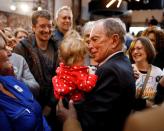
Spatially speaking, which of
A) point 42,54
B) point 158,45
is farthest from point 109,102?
point 158,45

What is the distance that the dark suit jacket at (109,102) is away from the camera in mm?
1963

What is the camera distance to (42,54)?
354 cm

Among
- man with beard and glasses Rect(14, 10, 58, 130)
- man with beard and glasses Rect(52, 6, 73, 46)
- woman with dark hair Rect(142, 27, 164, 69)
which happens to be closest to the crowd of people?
man with beard and glasses Rect(14, 10, 58, 130)

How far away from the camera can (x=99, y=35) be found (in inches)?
87.4

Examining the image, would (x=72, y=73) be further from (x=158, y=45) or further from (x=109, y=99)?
(x=158, y=45)

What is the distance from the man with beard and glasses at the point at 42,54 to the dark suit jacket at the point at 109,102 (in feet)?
4.50

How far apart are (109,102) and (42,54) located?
1705 mm

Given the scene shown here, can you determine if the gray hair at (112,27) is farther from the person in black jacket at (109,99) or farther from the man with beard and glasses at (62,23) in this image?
the man with beard and glasses at (62,23)

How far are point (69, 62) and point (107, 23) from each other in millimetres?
419

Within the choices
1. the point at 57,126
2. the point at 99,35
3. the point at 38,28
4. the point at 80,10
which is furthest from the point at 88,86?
the point at 80,10

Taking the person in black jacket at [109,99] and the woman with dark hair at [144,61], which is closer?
the person in black jacket at [109,99]

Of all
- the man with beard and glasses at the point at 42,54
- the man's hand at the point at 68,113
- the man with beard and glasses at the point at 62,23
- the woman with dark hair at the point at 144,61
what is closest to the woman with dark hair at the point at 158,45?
the woman with dark hair at the point at 144,61

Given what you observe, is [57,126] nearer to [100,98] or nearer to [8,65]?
[8,65]

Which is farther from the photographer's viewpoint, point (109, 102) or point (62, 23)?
point (62, 23)
